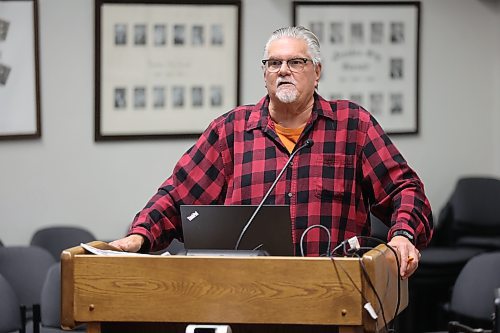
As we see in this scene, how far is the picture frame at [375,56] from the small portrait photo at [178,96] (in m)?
1.03

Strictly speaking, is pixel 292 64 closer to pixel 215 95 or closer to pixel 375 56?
pixel 215 95

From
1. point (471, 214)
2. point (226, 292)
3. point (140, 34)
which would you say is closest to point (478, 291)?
point (471, 214)

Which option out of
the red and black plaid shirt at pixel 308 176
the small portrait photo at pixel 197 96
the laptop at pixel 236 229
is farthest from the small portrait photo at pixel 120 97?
the laptop at pixel 236 229

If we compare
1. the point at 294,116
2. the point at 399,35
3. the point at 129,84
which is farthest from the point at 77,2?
the point at 294,116

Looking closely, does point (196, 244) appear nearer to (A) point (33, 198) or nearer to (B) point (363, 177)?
(B) point (363, 177)

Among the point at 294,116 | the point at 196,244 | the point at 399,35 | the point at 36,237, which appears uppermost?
the point at 399,35

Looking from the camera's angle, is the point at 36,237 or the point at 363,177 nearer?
the point at 363,177

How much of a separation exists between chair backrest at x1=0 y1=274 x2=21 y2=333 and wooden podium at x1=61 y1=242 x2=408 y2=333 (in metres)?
2.40

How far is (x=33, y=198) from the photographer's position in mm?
6684

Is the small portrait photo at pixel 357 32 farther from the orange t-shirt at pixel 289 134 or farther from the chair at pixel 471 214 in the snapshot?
the orange t-shirt at pixel 289 134

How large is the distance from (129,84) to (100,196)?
0.77 meters

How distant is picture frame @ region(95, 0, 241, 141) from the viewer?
270 inches

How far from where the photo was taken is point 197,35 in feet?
23.3

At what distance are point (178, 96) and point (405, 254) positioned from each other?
14.6 feet
